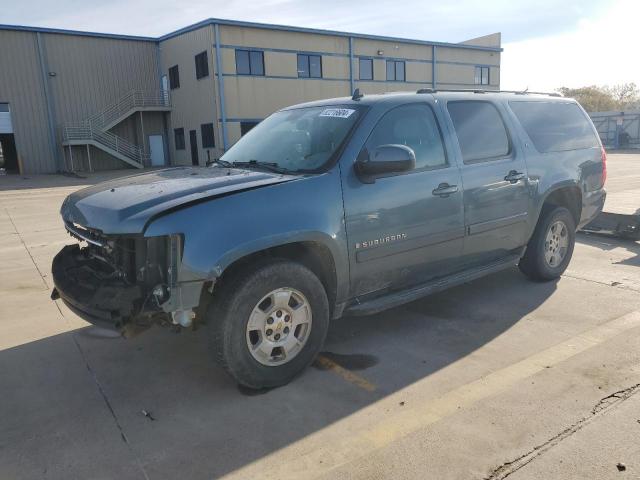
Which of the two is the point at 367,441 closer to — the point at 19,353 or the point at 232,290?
the point at 232,290

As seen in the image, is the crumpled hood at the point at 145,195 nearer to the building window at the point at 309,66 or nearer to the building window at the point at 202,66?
the building window at the point at 202,66

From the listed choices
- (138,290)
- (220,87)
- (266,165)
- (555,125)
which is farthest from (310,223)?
(220,87)

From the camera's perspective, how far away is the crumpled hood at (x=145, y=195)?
3.06 m

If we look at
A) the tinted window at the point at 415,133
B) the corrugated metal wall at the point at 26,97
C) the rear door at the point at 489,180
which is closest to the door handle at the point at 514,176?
the rear door at the point at 489,180

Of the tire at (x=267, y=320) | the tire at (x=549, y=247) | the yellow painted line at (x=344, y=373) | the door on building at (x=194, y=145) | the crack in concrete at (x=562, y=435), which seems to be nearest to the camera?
the crack in concrete at (x=562, y=435)

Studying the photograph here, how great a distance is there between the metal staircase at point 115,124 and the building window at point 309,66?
875 centimetres

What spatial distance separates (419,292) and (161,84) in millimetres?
32018

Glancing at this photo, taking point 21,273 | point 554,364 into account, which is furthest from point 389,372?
point 21,273

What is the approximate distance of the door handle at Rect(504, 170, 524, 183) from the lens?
4.81 meters

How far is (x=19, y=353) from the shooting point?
419 centimetres

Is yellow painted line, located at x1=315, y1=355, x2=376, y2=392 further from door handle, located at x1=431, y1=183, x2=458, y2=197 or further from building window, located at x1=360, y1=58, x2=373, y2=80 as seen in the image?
building window, located at x1=360, y1=58, x2=373, y2=80

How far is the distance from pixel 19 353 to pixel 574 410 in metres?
4.10

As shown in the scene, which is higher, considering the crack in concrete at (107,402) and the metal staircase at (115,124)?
the metal staircase at (115,124)

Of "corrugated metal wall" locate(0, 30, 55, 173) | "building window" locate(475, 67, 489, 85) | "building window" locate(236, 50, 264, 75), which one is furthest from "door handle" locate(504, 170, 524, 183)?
"building window" locate(475, 67, 489, 85)
